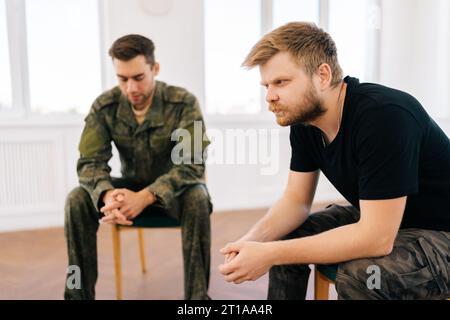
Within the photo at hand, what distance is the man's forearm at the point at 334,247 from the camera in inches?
40.8

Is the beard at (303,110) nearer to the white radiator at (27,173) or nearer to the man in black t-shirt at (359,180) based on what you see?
the man in black t-shirt at (359,180)

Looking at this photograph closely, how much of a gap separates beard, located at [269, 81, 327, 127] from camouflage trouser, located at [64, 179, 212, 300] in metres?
0.66

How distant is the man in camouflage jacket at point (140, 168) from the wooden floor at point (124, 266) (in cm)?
39

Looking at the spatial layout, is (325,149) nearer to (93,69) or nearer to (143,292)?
(143,292)

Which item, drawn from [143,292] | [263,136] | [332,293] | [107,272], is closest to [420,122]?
[332,293]

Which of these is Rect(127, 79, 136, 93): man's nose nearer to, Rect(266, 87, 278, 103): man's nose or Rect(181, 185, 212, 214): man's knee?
Rect(181, 185, 212, 214): man's knee

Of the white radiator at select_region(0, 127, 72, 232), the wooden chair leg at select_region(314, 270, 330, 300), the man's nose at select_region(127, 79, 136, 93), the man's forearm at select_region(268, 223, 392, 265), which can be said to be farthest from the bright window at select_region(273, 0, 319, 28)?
the man's forearm at select_region(268, 223, 392, 265)

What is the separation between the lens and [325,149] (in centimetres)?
122

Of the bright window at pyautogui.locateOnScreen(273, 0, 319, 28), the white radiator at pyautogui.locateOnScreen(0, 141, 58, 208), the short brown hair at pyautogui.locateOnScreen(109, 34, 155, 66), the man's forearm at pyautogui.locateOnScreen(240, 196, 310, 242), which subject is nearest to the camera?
the man's forearm at pyautogui.locateOnScreen(240, 196, 310, 242)

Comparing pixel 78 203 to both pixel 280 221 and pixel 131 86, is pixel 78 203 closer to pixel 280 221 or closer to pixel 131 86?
pixel 131 86

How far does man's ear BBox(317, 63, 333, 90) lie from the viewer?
3.76ft

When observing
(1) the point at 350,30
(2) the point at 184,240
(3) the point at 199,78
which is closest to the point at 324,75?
(2) the point at 184,240

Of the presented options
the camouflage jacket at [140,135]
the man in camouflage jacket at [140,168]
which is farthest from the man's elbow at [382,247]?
the camouflage jacket at [140,135]

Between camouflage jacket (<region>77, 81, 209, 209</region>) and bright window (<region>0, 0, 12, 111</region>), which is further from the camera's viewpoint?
bright window (<region>0, 0, 12, 111</region>)
